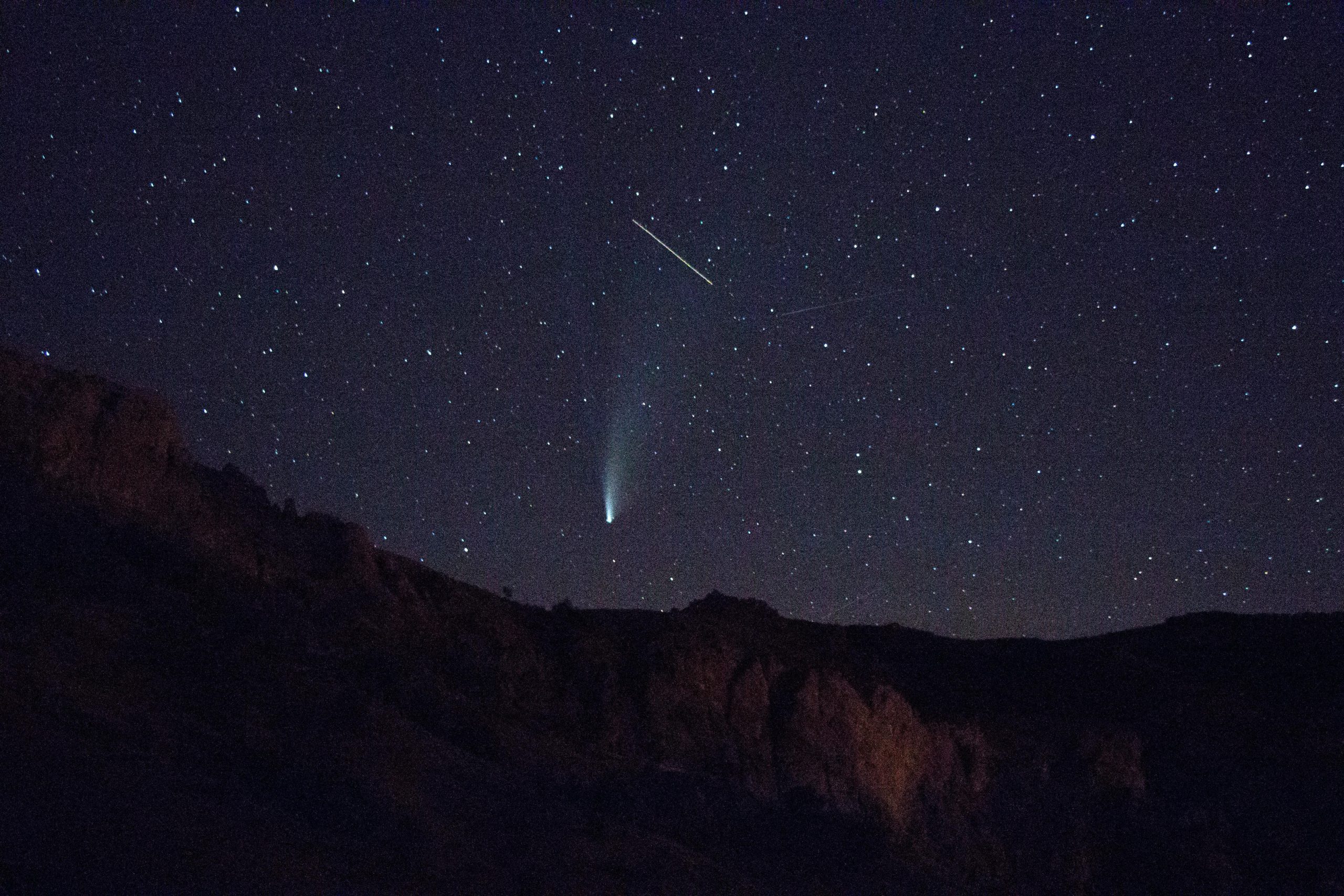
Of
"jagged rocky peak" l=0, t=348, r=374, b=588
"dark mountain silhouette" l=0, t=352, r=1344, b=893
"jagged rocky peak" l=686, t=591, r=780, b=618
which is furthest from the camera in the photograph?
"jagged rocky peak" l=686, t=591, r=780, b=618

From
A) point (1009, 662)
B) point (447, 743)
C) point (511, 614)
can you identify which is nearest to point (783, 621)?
point (1009, 662)

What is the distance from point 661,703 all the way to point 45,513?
1332 centimetres

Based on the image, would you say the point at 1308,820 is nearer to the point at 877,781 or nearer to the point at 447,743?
the point at 877,781

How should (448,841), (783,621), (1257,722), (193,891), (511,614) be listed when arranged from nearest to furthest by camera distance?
(193,891)
(448,841)
(511,614)
(1257,722)
(783,621)

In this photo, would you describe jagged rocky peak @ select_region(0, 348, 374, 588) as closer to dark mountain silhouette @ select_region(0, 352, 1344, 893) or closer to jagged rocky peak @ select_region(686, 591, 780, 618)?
dark mountain silhouette @ select_region(0, 352, 1344, 893)

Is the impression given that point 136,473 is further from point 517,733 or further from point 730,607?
point 730,607

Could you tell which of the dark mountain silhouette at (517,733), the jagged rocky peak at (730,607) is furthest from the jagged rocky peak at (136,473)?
the jagged rocky peak at (730,607)

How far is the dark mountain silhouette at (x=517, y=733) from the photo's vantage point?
17.2 metres

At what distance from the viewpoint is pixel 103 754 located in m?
17.0

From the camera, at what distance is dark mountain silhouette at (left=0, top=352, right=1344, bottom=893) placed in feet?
56.5

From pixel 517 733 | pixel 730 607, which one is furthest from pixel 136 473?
pixel 730 607

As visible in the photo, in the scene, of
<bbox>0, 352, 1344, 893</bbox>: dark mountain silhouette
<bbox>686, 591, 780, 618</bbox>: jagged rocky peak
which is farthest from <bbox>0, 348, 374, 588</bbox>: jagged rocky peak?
<bbox>686, 591, 780, 618</bbox>: jagged rocky peak

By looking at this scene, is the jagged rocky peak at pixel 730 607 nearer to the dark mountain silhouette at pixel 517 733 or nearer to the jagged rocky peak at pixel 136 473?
the dark mountain silhouette at pixel 517 733

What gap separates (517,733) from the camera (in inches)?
965
